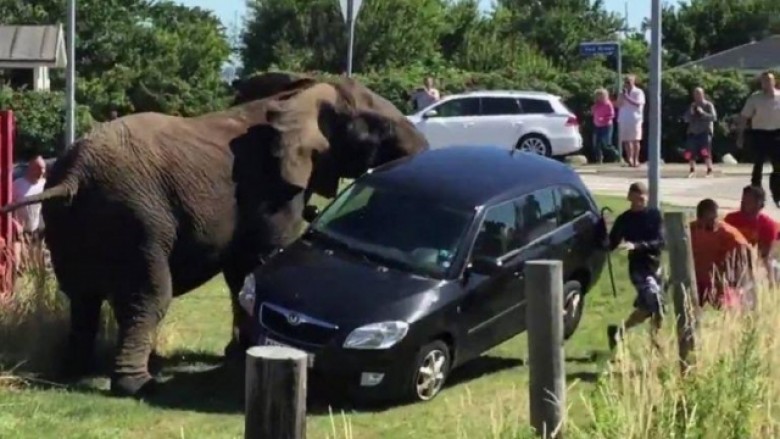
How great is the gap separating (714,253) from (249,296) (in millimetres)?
3444

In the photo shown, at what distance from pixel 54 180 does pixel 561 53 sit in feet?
228

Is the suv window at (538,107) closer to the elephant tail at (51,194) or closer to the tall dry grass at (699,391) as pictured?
the elephant tail at (51,194)

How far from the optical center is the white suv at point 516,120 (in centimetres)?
3294

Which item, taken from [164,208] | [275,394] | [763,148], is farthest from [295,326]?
[763,148]

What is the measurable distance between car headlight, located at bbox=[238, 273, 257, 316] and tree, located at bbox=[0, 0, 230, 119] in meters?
33.9

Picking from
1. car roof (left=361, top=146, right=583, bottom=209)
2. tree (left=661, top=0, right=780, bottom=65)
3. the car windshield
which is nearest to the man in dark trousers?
car roof (left=361, top=146, right=583, bottom=209)

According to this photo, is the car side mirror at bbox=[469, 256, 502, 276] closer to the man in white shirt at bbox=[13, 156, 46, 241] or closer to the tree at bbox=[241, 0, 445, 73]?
the man in white shirt at bbox=[13, 156, 46, 241]

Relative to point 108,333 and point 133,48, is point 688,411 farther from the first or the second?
point 133,48

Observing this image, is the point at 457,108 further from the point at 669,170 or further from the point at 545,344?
the point at 545,344

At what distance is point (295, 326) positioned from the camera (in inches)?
446

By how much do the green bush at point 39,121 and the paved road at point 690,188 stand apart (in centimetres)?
1621

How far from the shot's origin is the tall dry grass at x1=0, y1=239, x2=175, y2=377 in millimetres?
12586

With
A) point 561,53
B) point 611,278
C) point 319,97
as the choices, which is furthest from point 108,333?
point 561,53

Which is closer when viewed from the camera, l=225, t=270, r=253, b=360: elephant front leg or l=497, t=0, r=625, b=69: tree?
l=225, t=270, r=253, b=360: elephant front leg
